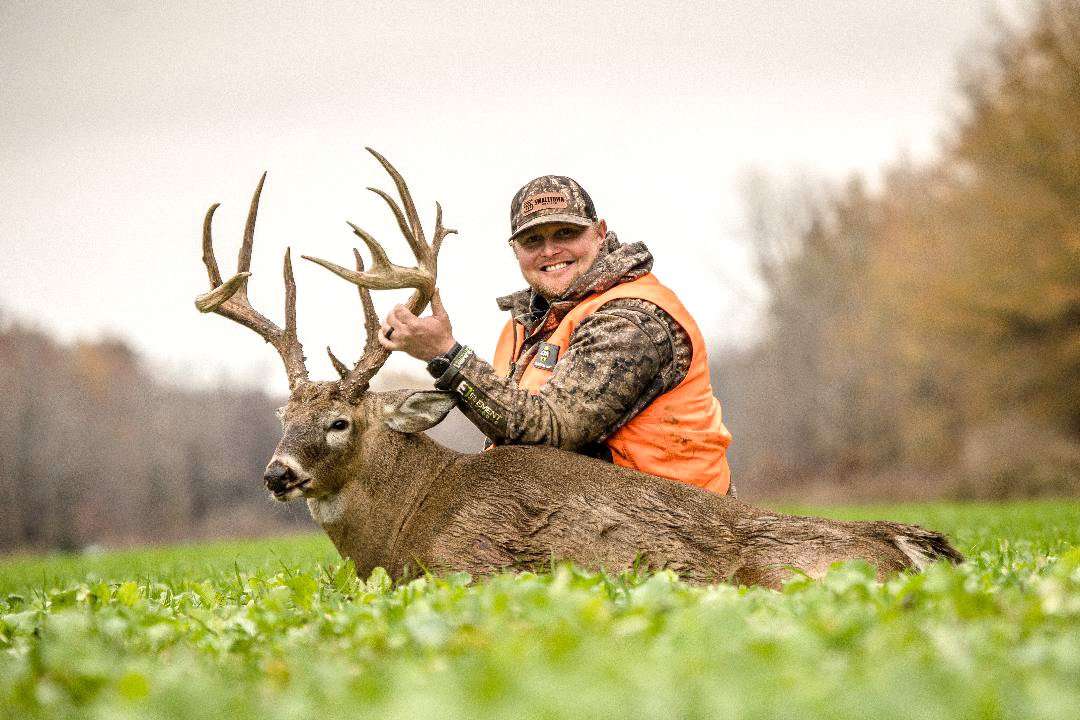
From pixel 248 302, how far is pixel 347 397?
3.15 feet

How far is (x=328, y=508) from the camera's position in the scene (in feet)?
18.9

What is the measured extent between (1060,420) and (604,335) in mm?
20489

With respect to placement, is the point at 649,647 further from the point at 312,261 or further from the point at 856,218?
the point at 856,218

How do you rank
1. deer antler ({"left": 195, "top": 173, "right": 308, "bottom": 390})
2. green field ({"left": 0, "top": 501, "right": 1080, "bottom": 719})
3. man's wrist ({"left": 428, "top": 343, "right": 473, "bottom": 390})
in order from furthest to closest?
1. deer antler ({"left": 195, "top": 173, "right": 308, "bottom": 390})
2. man's wrist ({"left": 428, "top": 343, "right": 473, "bottom": 390})
3. green field ({"left": 0, "top": 501, "right": 1080, "bottom": 719})

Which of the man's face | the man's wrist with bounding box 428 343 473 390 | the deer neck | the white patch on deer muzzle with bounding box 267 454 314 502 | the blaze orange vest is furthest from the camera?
the man's face

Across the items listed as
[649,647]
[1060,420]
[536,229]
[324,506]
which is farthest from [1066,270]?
[649,647]

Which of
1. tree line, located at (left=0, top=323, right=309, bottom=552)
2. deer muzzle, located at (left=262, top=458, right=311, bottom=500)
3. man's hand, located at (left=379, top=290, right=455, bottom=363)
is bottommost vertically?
tree line, located at (left=0, top=323, right=309, bottom=552)

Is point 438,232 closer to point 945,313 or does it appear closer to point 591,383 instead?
point 591,383

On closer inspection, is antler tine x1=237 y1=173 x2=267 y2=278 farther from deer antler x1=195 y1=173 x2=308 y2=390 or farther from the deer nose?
the deer nose

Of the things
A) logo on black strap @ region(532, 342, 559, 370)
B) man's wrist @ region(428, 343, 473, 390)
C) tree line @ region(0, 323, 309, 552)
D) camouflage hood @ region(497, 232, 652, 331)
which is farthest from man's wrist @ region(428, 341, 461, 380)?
tree line @ region(0, 323, 309, 552)

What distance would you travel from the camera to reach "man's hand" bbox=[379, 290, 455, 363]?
545 centimetres

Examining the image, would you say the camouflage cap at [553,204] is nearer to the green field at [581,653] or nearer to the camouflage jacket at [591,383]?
the camouflage jacket at [591,383]

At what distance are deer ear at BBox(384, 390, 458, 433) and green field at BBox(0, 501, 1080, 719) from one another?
4.28 ft

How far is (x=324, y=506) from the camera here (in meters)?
5.76
